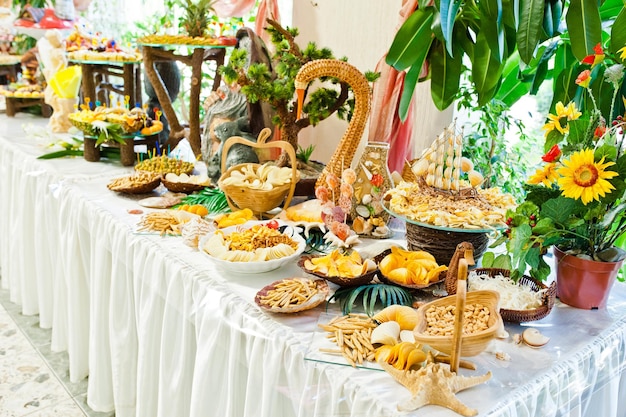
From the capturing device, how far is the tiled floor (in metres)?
1.86

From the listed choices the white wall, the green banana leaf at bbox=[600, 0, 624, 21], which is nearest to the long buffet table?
the green banana leaf at bbox=[600, 0, 624, 21]

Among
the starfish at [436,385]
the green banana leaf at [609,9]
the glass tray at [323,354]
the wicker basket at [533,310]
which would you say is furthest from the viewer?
the green banana leaf at [609,9]

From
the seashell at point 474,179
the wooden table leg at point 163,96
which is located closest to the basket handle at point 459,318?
the seashell at point 474,179

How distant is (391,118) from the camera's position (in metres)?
1.84

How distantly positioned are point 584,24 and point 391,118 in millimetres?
666

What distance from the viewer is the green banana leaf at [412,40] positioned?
157 cm

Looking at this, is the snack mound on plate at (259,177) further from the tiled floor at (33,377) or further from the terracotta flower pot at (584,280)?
the tiled floor at (33,377)

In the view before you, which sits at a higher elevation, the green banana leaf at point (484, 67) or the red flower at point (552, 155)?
the green banana leaf at point (484, 67)

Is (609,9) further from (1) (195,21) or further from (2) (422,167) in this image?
(1) (195,21)

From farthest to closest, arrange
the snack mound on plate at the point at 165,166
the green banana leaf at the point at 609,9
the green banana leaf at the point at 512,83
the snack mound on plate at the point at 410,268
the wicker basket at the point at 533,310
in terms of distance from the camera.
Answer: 1. the snack mound on plate at the point at 165,166
2. the green banana leaf at the point at 512,83
3. the green banana leaf at the point at 609,9
4. the snack mound on plate at the point at 410,268
5. the wicker basket at the point at 533,310

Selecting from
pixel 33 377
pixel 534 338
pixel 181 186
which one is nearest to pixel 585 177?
pixel 534 338

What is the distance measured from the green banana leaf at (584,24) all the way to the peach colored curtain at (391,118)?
0.58 metres

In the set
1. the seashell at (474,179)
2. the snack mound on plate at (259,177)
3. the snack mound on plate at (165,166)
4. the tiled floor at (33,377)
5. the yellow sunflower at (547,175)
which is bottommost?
the tiled floor at (33,377)

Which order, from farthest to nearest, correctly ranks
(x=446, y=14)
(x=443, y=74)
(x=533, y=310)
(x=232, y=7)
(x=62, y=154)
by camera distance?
(x=232, y=7) → (x=62, y=154) → (x=443, y=74) → (x=446, y=14) → (x=533, y=310)
